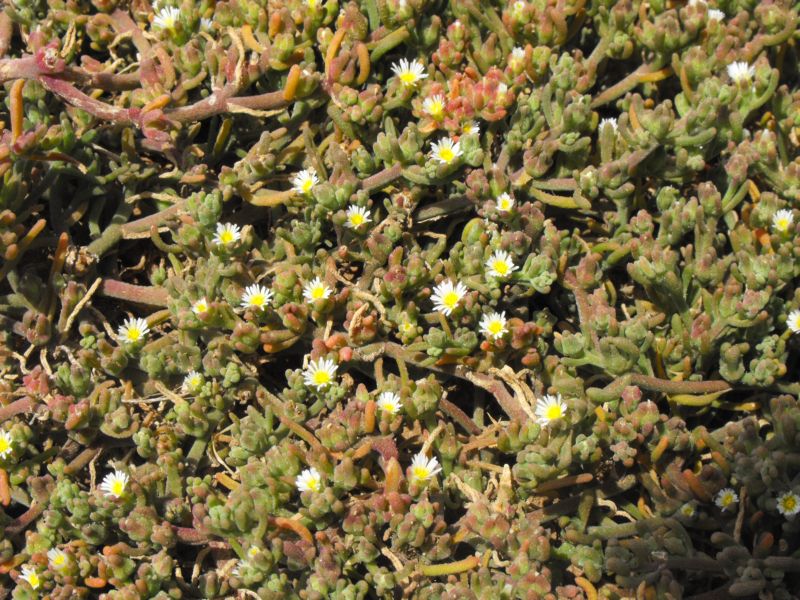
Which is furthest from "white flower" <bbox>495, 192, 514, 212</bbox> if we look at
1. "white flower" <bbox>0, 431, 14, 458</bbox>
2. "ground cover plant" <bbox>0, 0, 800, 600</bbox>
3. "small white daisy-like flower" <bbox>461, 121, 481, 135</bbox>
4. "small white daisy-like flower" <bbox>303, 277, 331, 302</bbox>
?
"white flower" <bbox>0, 431, 14, 458</bbox>

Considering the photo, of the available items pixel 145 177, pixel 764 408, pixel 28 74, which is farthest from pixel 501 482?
pixel 28 74

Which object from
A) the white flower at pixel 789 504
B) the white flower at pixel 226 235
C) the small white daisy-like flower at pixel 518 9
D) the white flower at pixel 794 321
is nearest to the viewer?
the white flower at pixel 789 504

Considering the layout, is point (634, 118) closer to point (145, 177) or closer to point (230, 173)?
point (230, 173)

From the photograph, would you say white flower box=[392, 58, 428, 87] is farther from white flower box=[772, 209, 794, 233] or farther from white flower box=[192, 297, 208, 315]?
white flower box=[772, 209, 794, 233]

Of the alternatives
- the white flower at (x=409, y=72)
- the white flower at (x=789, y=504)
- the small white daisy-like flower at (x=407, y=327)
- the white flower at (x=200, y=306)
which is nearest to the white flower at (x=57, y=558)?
the white flower at (x=200, y=306)

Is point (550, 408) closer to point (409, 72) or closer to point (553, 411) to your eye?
point (553, 411)

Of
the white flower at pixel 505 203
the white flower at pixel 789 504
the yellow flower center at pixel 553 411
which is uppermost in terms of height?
the white flower at pixel 505 203

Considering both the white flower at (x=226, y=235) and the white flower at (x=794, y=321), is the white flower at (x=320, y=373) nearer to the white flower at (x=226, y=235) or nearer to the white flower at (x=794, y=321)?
the white flower at (x=226, y=235)
